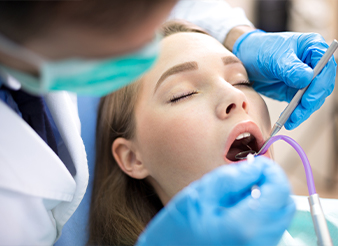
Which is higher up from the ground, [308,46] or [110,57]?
[110,57]

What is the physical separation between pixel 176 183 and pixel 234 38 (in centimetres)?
78

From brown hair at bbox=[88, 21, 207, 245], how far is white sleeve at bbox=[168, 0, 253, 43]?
0.22m

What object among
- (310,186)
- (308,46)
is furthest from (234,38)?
(310,186)

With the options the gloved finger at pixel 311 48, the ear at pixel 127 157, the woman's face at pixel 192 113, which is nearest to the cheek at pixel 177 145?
the woman's face at pixel 192 113

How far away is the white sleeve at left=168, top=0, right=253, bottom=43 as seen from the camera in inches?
59.6

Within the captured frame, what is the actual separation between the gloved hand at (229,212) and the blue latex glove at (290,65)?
1.60 feet

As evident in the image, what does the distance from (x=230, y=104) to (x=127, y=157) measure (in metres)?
0.46

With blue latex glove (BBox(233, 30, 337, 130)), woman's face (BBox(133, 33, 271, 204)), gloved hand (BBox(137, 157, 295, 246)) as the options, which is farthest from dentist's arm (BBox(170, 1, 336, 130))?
gloved hand (BBox(137, 157, 295, 246))

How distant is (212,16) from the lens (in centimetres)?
157

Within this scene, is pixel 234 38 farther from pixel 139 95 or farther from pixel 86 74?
pixel 86 74

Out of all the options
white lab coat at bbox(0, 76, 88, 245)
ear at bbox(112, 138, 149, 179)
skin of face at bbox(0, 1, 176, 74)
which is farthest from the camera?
ear at bbox(112, 138, 149, 179)

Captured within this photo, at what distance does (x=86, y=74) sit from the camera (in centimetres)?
55

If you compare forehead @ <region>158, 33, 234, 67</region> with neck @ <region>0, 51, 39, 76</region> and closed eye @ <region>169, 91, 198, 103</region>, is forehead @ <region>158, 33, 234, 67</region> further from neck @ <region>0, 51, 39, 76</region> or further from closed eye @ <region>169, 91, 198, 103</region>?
neck @ <region>0, 51, 39, 76</region>

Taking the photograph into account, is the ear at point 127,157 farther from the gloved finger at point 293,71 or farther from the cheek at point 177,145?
the gloved finger at point 293,71
